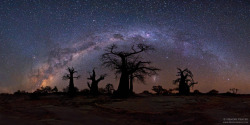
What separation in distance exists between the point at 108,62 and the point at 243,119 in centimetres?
1518

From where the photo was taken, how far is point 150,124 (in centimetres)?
507

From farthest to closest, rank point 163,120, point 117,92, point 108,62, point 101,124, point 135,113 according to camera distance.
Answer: point 108,62
point 117,92
point 135,113
point 163,120
point 101,124

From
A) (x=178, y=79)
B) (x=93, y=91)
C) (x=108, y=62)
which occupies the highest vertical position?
(x=108, y=62)

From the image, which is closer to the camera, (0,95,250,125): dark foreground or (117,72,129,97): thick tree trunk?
(0,95,250,125): dark foreground

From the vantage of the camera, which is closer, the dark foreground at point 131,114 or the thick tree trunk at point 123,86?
the dark foreground at point 131,114

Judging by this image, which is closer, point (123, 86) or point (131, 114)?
point (131, 114)

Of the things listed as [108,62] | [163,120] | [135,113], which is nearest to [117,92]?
[108,62]

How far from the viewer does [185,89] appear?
28.7 m

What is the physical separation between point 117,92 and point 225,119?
13.4 m

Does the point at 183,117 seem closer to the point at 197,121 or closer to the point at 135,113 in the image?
the point at 197,121

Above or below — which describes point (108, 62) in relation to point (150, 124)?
above

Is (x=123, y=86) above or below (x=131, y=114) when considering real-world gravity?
above

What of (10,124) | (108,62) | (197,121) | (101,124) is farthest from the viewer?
(108,62)

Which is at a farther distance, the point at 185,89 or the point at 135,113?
the point at 185,89
